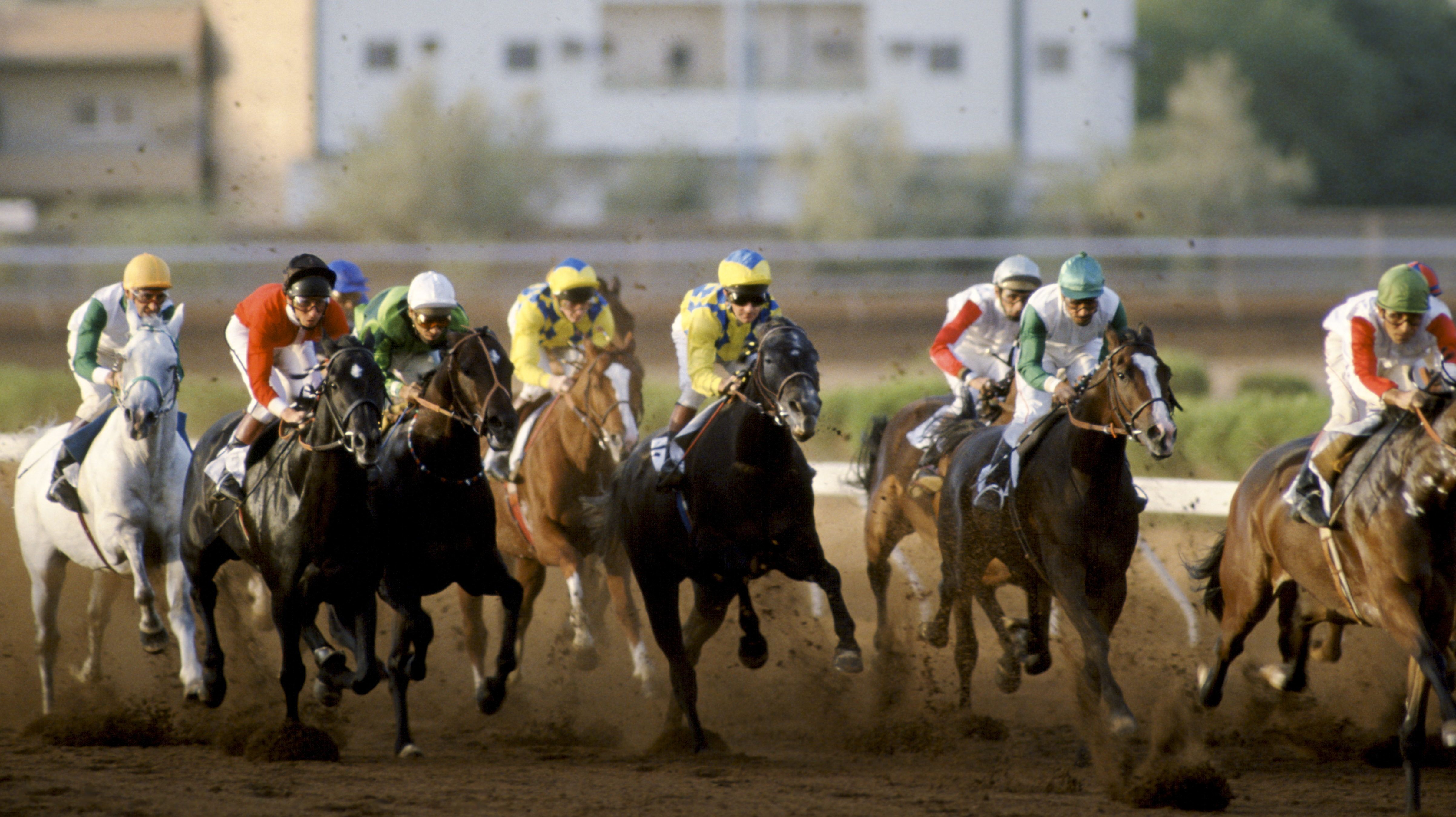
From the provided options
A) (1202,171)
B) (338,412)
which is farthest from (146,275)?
(1202,171)

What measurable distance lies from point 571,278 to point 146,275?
204 cm


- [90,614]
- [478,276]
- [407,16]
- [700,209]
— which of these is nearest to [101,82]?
[407,16]

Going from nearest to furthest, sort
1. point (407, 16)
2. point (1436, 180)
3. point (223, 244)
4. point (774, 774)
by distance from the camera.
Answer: point (774, 774), point (223, 244), point (407, 16), point (1436, 180)

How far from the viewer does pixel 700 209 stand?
29.0 meters

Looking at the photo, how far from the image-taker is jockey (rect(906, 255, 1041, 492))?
7.58m

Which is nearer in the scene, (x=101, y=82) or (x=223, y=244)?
(x=223, y=244)

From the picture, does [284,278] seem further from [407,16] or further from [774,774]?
[407,16]

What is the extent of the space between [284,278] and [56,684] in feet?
9.63

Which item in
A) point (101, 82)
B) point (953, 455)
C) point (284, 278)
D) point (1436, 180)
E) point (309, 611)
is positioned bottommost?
point (309, 611)

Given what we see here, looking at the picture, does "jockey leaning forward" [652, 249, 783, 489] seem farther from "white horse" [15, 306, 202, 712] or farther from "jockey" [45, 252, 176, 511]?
"jockey" [45, 252, 176, 511]

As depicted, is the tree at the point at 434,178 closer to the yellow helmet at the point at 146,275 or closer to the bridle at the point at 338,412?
the yellow helmet at the point at 146,275

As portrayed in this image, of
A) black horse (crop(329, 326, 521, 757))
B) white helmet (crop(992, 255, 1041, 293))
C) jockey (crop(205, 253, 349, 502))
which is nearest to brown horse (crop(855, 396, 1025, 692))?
white helmet (crop(992, 255, 1041, 293))

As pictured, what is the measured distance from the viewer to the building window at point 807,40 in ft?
114

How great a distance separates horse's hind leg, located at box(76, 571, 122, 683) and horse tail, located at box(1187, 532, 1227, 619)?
5.34 meters
